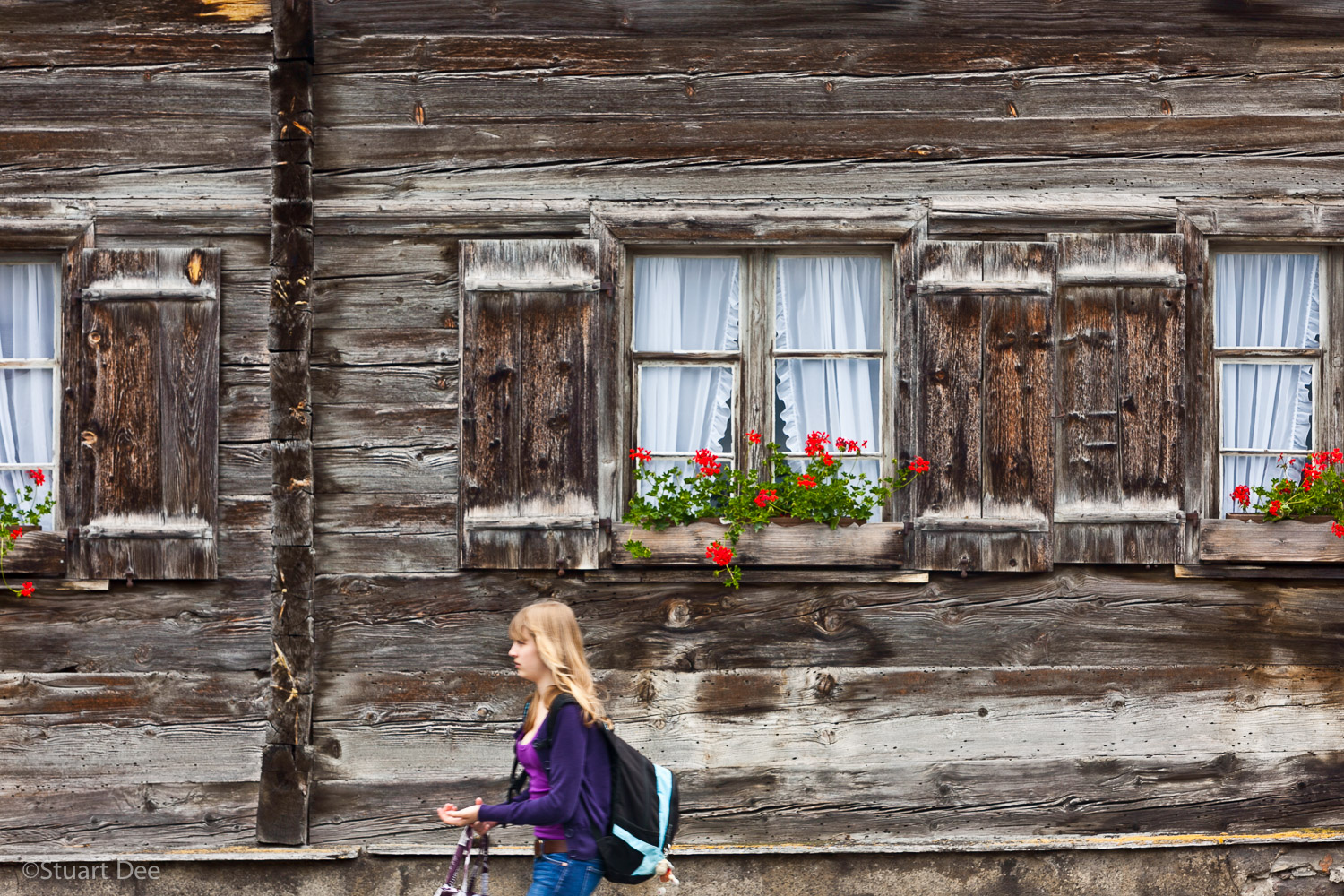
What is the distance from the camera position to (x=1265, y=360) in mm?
4902

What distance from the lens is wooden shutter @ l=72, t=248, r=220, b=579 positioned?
4.71 meters

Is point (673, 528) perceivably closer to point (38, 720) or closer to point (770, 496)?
point (770, 496)

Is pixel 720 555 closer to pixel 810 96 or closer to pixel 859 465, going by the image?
pixel 859 465

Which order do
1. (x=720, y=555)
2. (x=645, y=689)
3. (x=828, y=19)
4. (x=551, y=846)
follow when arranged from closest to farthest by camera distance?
1. (x=551, y=846)
2. (x=720, y=555)
3. (x=645, y=689)
4. (x=828, y=19)

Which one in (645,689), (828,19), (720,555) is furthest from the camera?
(828,19)

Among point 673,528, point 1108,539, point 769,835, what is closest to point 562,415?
point 673,528

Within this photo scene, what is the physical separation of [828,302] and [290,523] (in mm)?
2493

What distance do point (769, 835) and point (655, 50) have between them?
3.39m

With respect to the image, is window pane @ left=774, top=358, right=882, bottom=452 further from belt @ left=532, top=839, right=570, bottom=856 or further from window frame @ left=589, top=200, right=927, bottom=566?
belt @ left=532, top=839, right=570, bottom=856

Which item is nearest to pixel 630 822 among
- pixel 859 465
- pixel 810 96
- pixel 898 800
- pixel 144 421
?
pixel 898 800

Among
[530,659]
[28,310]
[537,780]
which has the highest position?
[28,310]

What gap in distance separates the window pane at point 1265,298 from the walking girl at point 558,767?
11.2 feet

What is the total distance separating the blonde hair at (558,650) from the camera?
308 cm

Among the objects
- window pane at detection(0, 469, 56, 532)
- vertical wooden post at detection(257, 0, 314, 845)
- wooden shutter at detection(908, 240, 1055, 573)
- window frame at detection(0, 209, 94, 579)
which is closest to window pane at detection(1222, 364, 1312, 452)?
wooden shutter at detection(908, 240, 1055, 573)
